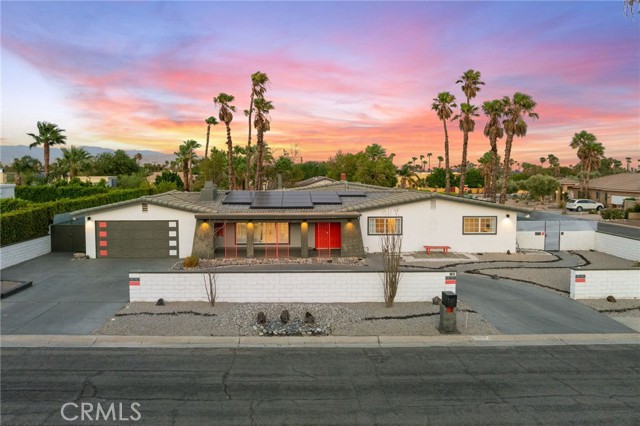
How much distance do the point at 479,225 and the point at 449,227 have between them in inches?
83.1

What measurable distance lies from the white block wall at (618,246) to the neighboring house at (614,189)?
3249 cm

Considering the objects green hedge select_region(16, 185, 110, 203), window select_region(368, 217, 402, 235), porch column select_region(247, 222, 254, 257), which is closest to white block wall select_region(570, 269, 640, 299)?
window select_region(368, 217, 402, 235)

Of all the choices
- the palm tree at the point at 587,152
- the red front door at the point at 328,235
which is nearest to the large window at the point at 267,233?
the red front door at the point at 328,235

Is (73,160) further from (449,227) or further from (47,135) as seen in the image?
(449,227)

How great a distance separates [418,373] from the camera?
11.6 m

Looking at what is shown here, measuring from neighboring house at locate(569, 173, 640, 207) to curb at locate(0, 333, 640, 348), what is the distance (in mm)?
51900

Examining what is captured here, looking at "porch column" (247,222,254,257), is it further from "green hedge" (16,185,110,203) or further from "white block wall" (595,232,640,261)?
"green hedge" (16,185,110,203)

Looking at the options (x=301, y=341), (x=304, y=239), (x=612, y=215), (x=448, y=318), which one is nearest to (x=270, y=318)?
(x=301, y=341)

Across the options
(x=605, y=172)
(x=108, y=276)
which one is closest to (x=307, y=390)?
(x=108, y=276)

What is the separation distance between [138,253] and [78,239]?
192 inches

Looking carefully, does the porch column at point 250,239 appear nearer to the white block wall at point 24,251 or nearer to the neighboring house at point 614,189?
the white block wall at point 24,251

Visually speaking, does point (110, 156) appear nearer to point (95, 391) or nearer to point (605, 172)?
point (95, 391)

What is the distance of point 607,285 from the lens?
18.5 m

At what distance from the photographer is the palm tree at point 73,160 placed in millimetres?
68938
